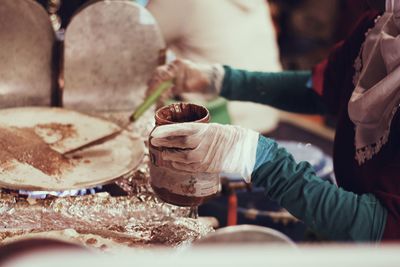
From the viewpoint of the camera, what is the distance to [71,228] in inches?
67.8

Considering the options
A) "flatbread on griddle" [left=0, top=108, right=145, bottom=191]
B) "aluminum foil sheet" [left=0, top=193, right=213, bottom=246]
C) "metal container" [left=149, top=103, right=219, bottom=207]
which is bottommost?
"aluminum foil sheet" [left=0, top=193, right=213, bottom=246]

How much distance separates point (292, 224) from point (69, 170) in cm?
112

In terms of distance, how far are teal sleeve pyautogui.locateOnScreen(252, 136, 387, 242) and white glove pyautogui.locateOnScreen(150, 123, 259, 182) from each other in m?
0.04

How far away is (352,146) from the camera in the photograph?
1898 mm

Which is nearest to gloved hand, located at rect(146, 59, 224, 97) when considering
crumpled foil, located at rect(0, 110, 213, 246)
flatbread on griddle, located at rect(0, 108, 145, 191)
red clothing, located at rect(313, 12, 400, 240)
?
flatbread on griddle, located at rect(0, 108, 145, 191)

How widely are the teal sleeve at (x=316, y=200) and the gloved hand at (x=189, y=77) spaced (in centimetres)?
78

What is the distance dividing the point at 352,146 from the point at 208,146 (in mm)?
546

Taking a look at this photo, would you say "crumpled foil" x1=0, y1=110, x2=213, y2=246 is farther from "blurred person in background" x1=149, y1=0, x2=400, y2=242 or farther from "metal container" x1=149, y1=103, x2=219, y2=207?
"blurred person in background" x1=149, y1=0, x2=400, y2=242

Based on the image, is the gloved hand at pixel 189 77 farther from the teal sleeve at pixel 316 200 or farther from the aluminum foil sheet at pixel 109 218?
the teal sleeve at pixel 316 200

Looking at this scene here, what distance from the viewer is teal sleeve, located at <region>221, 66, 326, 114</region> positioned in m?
2.45

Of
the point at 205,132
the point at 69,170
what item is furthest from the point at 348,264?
the point at 69,170

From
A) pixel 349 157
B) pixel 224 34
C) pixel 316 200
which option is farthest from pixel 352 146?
pixel 224 34

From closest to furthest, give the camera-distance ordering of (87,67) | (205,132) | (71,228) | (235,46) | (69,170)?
(205,132) → (71,228) → (69,170) → (87,67) → (235,46)

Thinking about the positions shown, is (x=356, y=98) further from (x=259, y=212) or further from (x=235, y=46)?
(x=235, y=46)
